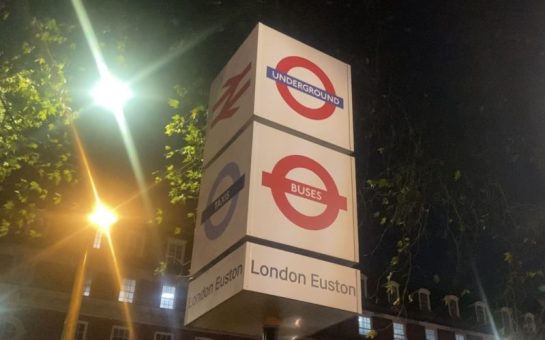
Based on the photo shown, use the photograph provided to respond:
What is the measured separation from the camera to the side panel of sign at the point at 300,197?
3.57 metres

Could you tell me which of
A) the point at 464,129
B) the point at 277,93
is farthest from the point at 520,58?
the point at 277,93

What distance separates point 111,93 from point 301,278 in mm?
7615

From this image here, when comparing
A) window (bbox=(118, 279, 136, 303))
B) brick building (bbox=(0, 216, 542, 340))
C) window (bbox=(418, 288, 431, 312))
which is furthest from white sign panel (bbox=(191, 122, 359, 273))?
window (bbox=(418, 288, 431, 312))

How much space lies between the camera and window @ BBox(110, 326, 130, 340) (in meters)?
34.5

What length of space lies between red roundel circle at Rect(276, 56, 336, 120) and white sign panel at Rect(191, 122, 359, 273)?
273 mm

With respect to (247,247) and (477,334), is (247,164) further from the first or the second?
(477,334)

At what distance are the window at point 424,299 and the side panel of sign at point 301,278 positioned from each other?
4602cm

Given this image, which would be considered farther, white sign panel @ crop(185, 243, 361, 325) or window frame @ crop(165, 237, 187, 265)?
window frame @ crop(165, 237, 187, 265)

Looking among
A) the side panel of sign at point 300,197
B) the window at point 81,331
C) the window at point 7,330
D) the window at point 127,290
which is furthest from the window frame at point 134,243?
the side panel of sign at point 300,197

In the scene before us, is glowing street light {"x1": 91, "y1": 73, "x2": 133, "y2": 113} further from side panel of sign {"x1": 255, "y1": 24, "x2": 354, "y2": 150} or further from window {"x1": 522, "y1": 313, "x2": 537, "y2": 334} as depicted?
window {"x1": 522, "y1": 313, "x2": 537, "y2": 334}

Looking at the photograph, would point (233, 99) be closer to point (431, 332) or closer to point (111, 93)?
point (111, 93)

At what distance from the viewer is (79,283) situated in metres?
10.8

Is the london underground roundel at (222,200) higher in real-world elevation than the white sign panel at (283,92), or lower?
lower

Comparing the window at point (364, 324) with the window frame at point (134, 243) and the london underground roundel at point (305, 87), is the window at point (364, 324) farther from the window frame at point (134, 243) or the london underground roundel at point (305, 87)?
the london underground roundel at point (305, 87)
